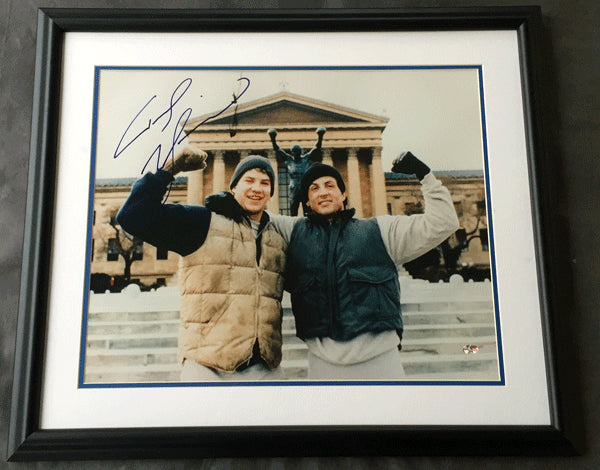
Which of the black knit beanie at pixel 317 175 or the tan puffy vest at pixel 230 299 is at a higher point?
the black knit beanie at pixel 317 175

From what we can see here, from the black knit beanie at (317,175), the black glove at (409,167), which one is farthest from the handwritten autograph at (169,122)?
the black glove at (409,167)

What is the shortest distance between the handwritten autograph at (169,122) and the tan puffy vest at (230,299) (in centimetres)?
15

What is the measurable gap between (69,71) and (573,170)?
88 centimetres

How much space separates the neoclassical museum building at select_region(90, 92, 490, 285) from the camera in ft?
2.64

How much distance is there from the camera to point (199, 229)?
81 cm

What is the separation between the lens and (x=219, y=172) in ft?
2.72

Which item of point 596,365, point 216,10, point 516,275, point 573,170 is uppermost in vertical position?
point 216,10

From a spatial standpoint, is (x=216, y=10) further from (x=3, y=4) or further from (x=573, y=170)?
(x=573, y=170)

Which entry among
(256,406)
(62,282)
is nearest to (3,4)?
(62,282)

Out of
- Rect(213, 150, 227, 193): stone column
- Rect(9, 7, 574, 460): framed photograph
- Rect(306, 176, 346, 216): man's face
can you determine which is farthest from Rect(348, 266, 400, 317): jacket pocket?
Rect(213, 150, 227, 193): stone column

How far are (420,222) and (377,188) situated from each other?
3.5 inches

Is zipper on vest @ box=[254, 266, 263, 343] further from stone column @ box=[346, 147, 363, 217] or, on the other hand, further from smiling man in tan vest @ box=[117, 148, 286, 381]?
stone column @ box=[346, 147, 363, 217]

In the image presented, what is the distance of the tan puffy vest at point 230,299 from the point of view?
78cm

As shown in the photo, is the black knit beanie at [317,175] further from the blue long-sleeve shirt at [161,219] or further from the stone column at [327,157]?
the blue long-sleeve shirt at [161,219]
